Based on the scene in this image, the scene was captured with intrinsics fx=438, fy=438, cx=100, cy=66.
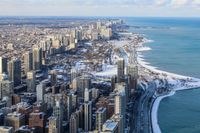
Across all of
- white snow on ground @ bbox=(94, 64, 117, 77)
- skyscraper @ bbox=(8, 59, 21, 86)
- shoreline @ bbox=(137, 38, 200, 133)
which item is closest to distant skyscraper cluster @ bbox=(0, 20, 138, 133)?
skyscraper @ bbox=(8, 59, 21, 86)

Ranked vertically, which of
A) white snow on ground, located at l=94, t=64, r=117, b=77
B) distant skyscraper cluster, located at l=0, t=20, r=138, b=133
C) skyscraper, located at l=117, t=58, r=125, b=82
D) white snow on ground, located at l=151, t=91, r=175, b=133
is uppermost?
skyscraper, located at l=117, t=58, r=125, b=82

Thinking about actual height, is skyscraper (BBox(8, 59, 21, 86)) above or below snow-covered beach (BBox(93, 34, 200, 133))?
above

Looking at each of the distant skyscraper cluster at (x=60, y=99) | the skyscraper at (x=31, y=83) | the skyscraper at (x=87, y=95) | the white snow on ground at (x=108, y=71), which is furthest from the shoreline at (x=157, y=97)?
the skyscraper at (x=31, y=83)

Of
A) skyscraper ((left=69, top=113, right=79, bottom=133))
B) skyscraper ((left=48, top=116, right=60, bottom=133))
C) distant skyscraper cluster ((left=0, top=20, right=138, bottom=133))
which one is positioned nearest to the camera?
skyscraper ((left=48, top=116, right=60, bottom=133))

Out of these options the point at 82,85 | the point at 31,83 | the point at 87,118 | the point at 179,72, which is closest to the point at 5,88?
the point at 31,83

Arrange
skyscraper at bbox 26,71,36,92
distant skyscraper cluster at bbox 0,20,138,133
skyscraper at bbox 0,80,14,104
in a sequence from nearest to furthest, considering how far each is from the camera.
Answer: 1. distant skyscraper cluster at bbox 0,20,138,133
2. skyscraper at bbox 0,80,14,104
3. skyscraper at bbox 26,71,36,92

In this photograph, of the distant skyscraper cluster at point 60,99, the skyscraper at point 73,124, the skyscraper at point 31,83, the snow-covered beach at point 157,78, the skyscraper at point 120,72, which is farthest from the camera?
the skyscraper at point 120,72

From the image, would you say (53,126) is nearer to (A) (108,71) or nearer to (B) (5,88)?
(B) (5,88)

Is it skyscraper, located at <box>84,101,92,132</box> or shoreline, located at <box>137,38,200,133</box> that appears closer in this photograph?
skyscraper, located at <box>84,101,92,132</box>

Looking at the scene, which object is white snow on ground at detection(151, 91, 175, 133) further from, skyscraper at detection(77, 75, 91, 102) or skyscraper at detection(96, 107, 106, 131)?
skyscraper at detection(77, 75, 91, 102)

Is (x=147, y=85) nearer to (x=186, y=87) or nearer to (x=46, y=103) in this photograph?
(x=186, y=87)

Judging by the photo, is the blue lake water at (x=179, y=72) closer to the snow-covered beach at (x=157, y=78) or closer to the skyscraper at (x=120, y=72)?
the snow-covered beach at (x=157, y=78)

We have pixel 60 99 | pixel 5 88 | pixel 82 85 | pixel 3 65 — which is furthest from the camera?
pixel 3 65
